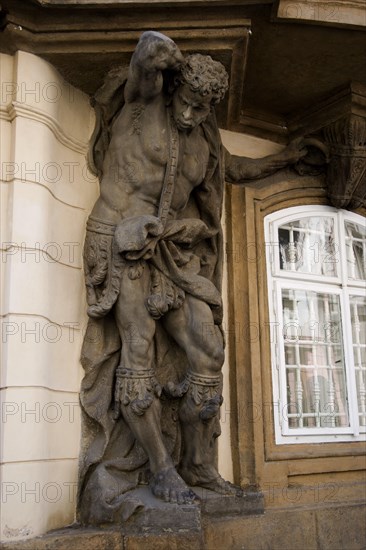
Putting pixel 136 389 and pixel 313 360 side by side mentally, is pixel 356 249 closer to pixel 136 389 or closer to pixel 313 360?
pixel 313 360

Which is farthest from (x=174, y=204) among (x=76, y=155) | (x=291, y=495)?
(x=291, y=495)

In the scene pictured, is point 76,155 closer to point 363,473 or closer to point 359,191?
point 359,191

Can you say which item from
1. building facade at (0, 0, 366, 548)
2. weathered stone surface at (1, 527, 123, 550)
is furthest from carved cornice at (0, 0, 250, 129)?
weathered stone surface at (1, 527, 123, 550)

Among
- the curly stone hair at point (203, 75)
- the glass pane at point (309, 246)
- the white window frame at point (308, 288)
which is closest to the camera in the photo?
the curly stone hair at point (203, 75)

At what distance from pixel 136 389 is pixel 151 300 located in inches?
18.7

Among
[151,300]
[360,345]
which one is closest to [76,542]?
[151,300]

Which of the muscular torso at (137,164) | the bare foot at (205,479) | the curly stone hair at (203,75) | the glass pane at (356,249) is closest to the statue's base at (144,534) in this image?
the bare foot at (205,479)

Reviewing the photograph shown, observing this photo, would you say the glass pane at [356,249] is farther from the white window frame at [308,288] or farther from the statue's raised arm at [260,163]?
the statue's raised arm at [260,163]

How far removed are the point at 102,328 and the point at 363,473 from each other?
2125 mm

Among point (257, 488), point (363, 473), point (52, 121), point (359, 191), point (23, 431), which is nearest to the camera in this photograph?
point (23, 431)

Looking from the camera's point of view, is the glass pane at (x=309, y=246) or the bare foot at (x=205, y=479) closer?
the bare foot at (x=205, y=479)

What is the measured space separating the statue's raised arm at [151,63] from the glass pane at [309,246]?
1.63 metres

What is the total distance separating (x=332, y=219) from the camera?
5016 mm

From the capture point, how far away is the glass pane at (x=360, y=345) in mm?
4840
